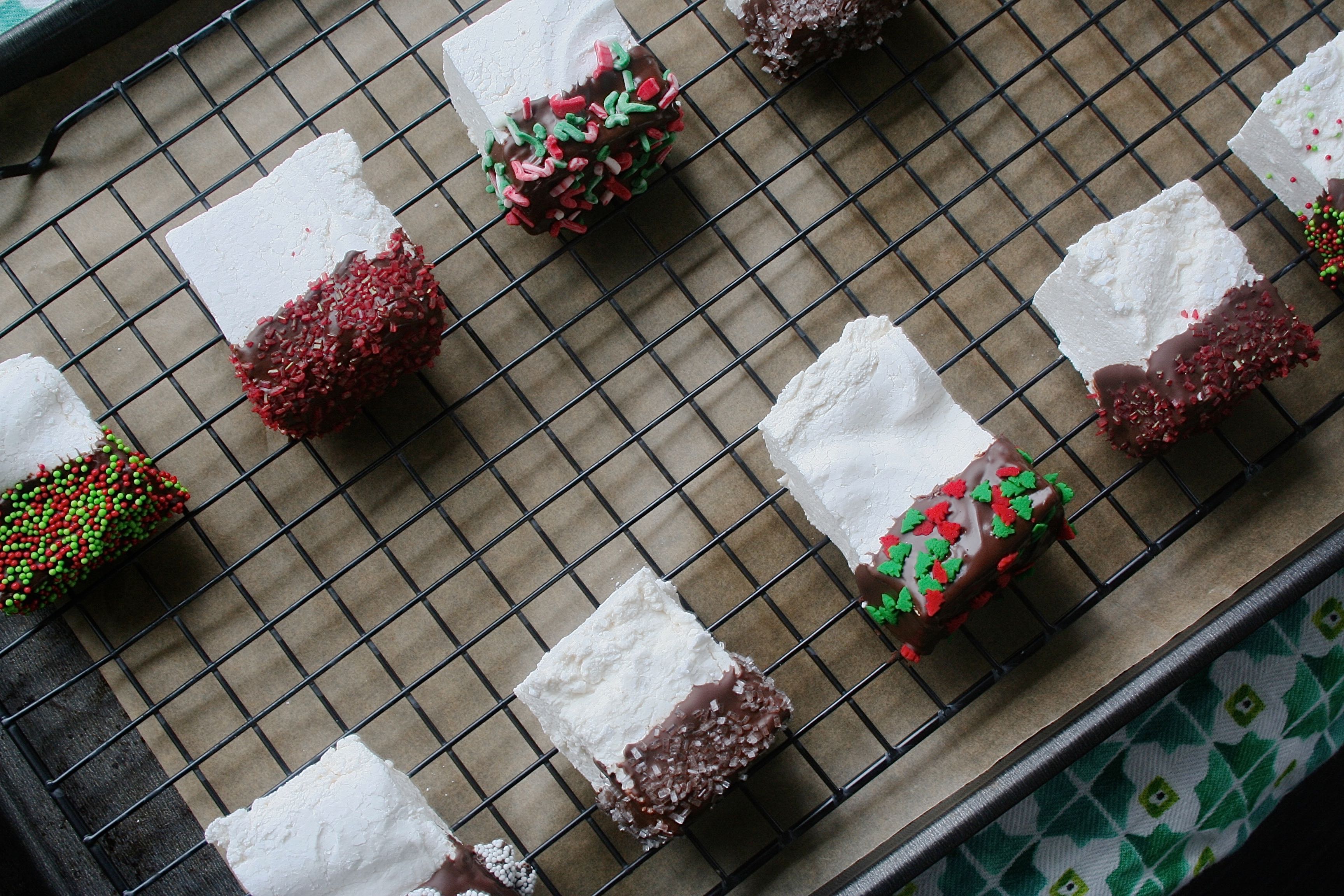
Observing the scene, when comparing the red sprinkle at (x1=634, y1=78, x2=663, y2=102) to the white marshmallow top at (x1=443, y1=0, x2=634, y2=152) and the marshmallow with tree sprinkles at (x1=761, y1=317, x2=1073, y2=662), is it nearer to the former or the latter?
the white marshmallow top at (x1=443, y1=0, x2=634, y2=152)

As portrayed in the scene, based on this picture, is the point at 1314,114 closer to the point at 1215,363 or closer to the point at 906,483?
the point at 1215,363

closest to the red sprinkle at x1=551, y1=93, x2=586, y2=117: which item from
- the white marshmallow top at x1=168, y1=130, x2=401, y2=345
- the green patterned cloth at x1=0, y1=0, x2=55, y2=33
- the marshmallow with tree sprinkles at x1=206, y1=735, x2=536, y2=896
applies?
the white marshmallow top at x1=168, y1=130, x2=401, y2=345

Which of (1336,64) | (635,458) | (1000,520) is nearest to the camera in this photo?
(1000,520)

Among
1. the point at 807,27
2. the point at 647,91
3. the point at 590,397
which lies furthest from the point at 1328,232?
the point at 590,397

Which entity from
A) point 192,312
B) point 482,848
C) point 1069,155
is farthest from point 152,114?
point 1069,155

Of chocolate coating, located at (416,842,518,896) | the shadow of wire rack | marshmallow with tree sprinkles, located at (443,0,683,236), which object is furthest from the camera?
the shadow of wire rack

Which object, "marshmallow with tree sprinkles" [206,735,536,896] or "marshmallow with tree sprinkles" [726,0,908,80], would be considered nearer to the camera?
"marshmallow with tree sprinkles" [206,735,536,896]

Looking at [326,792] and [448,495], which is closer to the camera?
[326,792]

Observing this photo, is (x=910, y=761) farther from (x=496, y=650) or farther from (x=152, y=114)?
(x=152, y=114)
